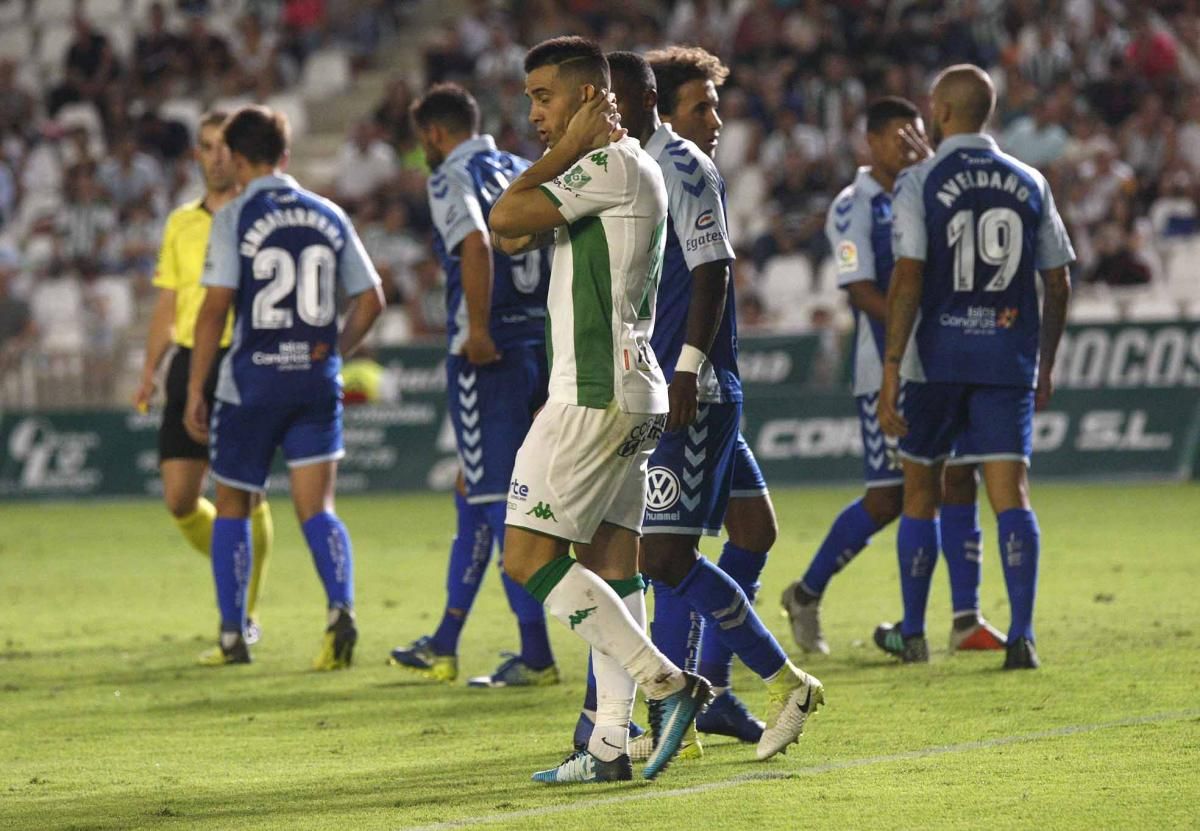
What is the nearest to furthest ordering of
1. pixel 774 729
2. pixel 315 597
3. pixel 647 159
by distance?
pixel 647 159, pixel 774 729, pixel 315 597

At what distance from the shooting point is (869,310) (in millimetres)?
8422

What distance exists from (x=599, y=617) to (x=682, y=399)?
74cm

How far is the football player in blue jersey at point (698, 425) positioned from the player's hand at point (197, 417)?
9.71 ft

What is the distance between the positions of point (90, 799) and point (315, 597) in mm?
5636

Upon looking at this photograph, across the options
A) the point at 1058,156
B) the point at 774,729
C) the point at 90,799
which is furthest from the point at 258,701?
the point at 1058,156

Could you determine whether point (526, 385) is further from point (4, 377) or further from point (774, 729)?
point (4, 377)

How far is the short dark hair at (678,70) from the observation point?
6383 mm

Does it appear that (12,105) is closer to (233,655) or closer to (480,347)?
(233,655)

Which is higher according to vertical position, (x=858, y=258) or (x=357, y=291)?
(x=858, y=258)

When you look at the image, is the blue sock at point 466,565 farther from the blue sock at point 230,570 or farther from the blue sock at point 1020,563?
the blue sock at point 1020,563

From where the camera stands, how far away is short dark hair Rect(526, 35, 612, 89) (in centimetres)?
523

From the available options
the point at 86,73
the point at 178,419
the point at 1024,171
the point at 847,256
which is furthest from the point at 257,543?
the point at 86,73

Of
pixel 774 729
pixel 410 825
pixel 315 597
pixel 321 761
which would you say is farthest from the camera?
pixel 315 597

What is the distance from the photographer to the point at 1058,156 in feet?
64.1
